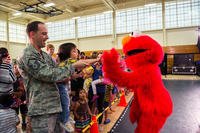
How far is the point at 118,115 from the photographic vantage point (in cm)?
416

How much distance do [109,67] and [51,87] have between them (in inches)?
18.3

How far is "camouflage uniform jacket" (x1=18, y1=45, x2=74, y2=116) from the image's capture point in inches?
50.0

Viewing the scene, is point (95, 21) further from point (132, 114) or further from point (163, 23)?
point (132, 114)

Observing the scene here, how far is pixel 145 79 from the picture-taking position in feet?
4.70

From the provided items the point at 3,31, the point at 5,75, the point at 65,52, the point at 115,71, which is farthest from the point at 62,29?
the point at 115,71

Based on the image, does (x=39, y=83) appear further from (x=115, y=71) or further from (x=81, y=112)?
(x=81, y=112)

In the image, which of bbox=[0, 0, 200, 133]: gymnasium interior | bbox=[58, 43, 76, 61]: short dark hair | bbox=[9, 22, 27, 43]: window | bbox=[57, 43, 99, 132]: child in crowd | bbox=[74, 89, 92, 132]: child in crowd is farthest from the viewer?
bbox=[9, 22, 27, 43]: window

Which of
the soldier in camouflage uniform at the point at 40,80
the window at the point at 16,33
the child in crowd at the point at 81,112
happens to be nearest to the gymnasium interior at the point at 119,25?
the window at the point at 16,33

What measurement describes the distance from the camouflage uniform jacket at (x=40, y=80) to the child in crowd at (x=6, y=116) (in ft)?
1.73

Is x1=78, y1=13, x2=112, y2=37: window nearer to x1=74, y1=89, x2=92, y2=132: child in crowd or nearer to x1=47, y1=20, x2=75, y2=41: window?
x1=47, y1=20, x2=75, y2=41: window

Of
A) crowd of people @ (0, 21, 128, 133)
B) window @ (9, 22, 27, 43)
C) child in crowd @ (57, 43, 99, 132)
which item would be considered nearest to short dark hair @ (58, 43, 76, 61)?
child in crowd @ (57, 43, 99, 132)

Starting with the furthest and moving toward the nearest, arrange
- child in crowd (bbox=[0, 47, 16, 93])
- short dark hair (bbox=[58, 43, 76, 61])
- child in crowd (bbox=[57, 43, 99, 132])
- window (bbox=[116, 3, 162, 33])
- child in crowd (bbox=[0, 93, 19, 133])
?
window (bbox=[116, 3, 162, 33]) < short dark hair (bbox=[58, 43, 76, 61]) < child in crowd (bbox=[0, 47, 16, 93]) < child in crowd (bbox=[0, 93, 19, 133]) < child in crowd (bbox=[57, 43, 99, 132])

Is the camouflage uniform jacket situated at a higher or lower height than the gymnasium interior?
lower

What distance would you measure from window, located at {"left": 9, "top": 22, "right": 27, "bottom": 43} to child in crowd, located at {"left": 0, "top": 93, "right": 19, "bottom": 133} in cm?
1562
